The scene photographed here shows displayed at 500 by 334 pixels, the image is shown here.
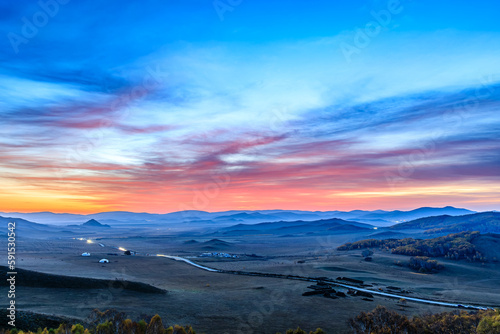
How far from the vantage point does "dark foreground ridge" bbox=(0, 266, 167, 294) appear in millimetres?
54125

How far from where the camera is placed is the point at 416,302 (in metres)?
52.8

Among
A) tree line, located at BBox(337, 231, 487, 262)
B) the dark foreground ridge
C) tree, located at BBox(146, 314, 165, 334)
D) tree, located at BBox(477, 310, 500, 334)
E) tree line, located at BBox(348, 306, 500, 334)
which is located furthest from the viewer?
tree line, located at BBox(337, 231, 487, 262)

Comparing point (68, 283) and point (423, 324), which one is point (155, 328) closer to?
→ point (423, 324)

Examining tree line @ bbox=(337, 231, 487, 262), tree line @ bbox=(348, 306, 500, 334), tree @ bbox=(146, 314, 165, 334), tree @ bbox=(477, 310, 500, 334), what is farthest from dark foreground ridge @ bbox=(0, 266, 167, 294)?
tree line @ bbox=(337, 231, 487, 262)

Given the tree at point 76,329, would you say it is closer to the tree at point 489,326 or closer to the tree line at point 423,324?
the tree line at point 423,324

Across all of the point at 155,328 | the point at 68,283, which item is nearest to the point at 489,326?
the point at 155,328

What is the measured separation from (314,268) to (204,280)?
32.4 metres

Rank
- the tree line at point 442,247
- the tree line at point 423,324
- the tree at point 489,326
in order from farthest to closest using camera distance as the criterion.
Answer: the tree line at point 442,247
the tree line at point 423,324
the tree at point 489,326

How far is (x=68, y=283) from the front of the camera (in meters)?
55.1

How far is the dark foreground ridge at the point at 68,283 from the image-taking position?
54.1 m

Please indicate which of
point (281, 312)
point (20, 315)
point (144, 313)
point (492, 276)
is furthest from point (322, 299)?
point (492, 276)

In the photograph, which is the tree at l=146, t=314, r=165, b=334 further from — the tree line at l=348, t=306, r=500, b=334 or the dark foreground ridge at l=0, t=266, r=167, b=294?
the dark foreground ridge at l=0, t=266, r=167, b=294

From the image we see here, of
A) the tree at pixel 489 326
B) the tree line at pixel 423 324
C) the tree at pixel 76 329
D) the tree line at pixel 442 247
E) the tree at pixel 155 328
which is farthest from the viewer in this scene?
the tree line at pixel 442 247

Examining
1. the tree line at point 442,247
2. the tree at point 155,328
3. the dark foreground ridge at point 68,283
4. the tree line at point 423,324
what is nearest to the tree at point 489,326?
the tree line at point 423,324
